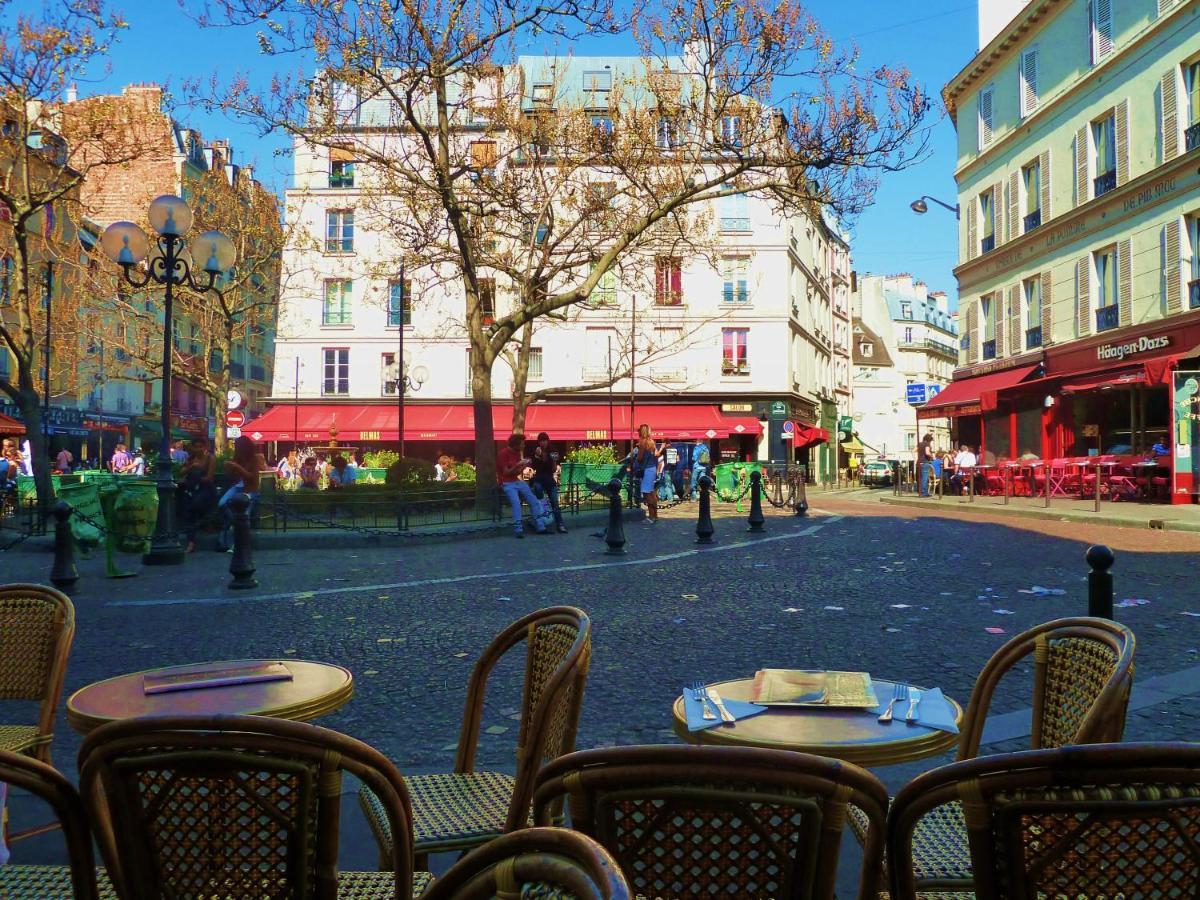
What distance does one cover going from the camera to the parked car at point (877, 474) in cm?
4588

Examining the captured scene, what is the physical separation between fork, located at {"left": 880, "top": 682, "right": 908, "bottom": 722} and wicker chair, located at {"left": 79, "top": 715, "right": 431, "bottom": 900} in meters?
1.34

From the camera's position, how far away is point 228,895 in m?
1.81

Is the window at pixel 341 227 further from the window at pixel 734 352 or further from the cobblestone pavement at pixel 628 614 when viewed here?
the cobblestone pavement at pixel 628 614

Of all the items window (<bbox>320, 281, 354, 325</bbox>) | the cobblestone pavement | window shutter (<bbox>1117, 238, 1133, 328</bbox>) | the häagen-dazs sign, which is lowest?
the cobblestone pavement

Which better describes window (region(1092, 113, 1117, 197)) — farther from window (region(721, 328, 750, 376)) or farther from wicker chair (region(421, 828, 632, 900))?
wicker chair (region(421, 828, 632, 900))

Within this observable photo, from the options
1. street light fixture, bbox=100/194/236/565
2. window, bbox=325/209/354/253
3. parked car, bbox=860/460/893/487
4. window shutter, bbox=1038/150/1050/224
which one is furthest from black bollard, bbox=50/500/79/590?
parked car, bbox=860/460/893/487

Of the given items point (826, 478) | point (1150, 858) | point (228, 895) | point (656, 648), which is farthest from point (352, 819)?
point (826, 478)

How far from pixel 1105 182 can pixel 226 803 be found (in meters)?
27.5

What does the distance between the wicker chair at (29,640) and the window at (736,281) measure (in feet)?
135

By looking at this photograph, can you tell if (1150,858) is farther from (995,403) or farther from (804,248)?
(804,248)

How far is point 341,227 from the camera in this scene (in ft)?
143

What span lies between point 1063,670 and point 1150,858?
3.89ft

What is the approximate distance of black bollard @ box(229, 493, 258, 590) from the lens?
32.4ft

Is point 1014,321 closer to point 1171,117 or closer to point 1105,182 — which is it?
A: point 1105,182
